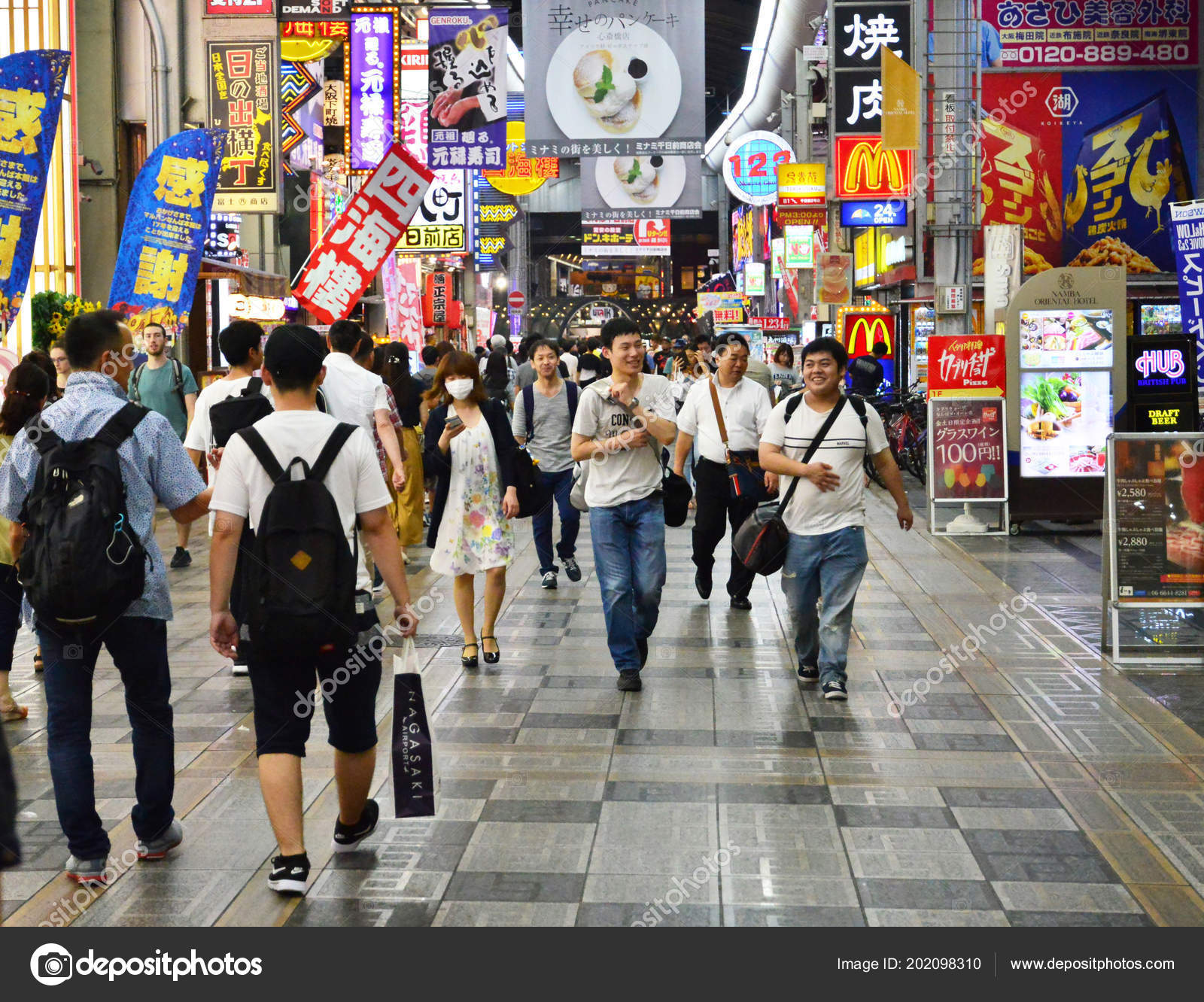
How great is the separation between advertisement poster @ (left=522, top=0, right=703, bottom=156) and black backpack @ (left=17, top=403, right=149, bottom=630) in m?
10.5

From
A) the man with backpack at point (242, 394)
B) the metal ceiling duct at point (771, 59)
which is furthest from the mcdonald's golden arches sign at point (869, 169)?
the man with backpack at point (242, 394)

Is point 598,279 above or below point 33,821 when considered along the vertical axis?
above

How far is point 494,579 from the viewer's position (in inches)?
286

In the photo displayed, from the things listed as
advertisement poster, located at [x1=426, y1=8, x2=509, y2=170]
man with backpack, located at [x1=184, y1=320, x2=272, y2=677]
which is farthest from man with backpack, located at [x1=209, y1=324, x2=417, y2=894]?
advertisement poster, located at [x1=426, y1=8, x2=509, y2=170]

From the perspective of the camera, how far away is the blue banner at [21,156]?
27.8 ft

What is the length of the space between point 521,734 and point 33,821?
1902 mm

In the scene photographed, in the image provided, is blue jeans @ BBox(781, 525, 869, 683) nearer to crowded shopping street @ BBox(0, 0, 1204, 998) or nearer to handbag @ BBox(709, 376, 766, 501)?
crowded shopping street @ BBox(0, 0, 1204, 998)

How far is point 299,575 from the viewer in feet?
12.5

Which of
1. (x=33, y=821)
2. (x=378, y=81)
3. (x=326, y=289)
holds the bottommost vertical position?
(x=33, y=821)

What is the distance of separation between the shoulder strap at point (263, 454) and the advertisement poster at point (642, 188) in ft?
44.9

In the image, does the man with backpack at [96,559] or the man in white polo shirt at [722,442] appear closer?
the man with backpack at [96,559]

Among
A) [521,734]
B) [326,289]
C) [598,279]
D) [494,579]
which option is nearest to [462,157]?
[326,289]

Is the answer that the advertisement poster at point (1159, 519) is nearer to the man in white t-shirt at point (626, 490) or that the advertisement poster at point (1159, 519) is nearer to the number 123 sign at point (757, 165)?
the man in white t-shirt at point (626, 490)

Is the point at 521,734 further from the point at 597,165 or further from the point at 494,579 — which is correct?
the point at 597,165
